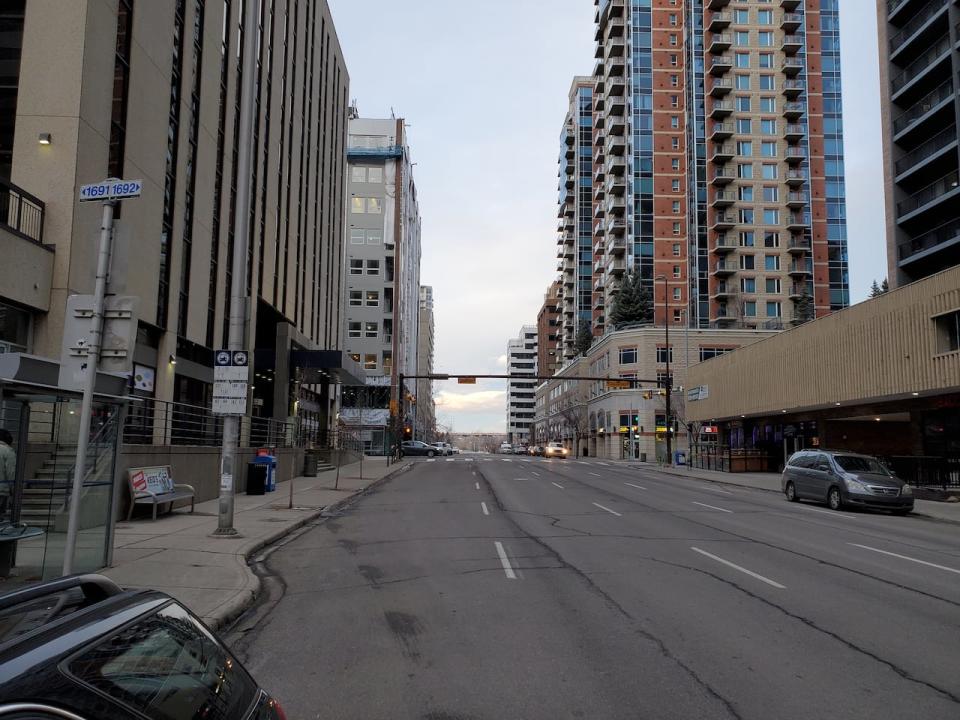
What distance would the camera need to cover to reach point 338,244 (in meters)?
50.0

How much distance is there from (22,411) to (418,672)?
5692 millimetres

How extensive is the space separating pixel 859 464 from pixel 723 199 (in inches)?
2400

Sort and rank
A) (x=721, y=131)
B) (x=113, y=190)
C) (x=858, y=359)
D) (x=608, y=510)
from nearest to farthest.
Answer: (x=113, y=190) → (x=608, y=510) → (x=858, y=359) → (x=721, y=131)

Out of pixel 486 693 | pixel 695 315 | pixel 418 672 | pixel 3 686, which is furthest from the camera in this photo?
pixel 695 315

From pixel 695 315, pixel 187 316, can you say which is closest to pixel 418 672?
pixel 187 316

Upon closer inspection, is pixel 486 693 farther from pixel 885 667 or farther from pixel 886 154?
pixel 886 154

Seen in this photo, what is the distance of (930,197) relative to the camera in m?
43.2

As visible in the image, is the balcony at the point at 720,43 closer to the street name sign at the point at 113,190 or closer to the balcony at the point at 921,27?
the balcony at the point at 921,27

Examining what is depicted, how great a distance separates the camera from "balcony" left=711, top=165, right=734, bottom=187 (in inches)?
3036

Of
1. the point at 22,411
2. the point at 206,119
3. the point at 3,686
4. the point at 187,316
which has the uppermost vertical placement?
the point at 206,119

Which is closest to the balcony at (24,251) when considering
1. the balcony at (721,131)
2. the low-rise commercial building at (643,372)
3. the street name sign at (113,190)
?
the street name sign at (113,190)

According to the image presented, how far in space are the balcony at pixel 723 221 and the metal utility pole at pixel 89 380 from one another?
3008 inches

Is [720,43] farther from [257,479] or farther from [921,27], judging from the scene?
[257,479]

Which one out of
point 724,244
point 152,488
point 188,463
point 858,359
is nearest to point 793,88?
point 724,244
